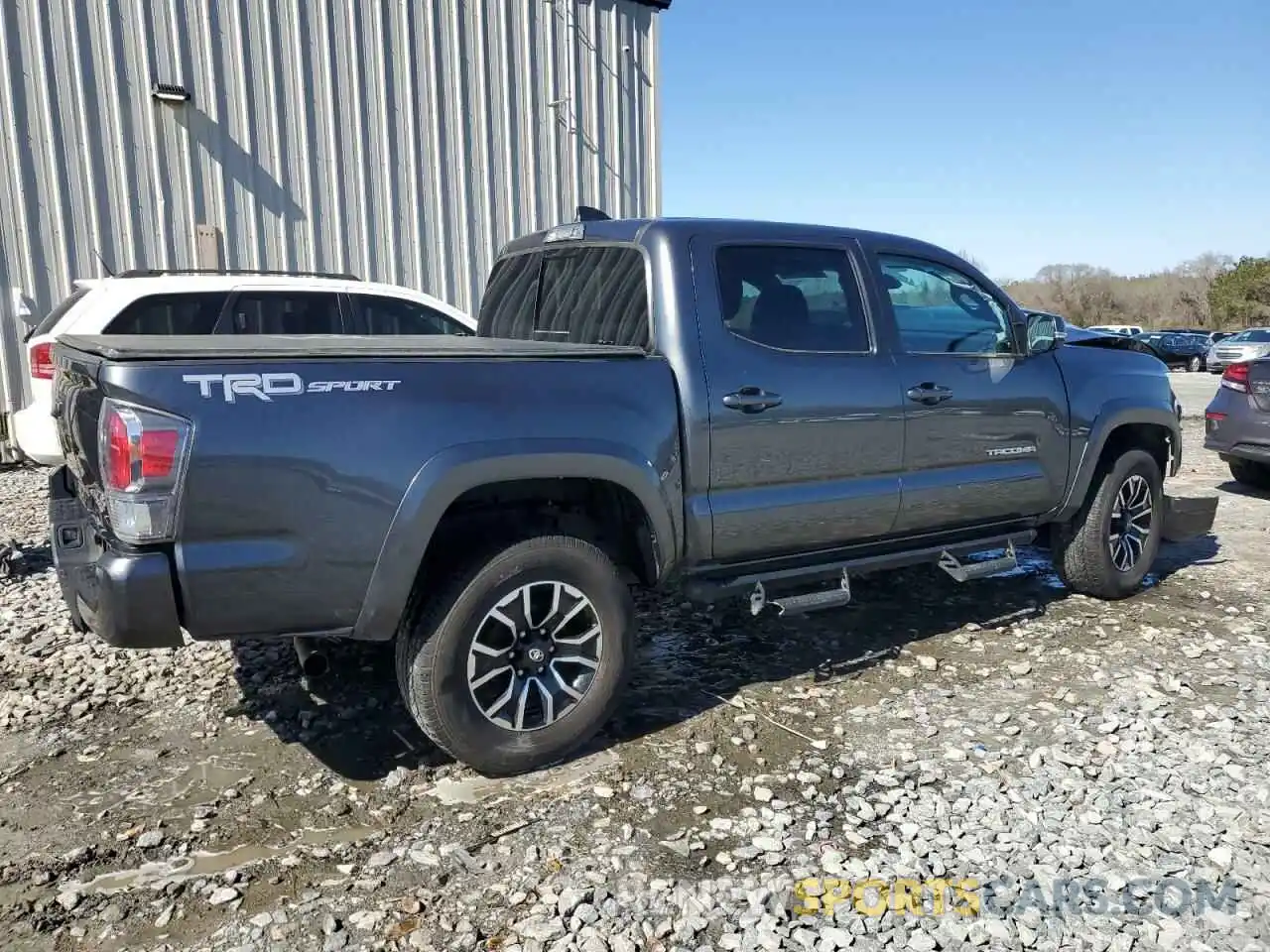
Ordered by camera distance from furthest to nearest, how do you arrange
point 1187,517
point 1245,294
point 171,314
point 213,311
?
point 1245,294, point 213,311, point 171,314, point 1187,517

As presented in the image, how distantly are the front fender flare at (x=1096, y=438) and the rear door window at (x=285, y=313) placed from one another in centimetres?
499

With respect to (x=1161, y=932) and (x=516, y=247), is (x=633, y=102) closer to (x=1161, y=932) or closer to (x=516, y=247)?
(x=516, y=247)

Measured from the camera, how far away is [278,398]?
279cm

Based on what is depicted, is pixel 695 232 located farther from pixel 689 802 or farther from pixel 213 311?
pixel 213 311

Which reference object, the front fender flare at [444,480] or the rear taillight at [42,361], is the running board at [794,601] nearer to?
the front fender flare at [444,480]

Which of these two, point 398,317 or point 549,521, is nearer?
point 549,521

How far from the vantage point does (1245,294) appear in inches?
1892

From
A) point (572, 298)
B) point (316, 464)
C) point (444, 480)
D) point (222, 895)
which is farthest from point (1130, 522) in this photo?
point (222, 895)

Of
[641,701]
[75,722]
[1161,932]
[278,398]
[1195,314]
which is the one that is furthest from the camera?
[1195,314]

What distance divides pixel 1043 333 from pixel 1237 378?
467cm

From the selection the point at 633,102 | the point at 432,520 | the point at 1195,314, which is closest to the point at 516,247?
the point at 432,520

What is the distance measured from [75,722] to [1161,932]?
12.4ft

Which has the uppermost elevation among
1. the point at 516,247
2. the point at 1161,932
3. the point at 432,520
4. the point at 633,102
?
the point at 633,102

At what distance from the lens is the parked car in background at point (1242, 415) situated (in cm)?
789
